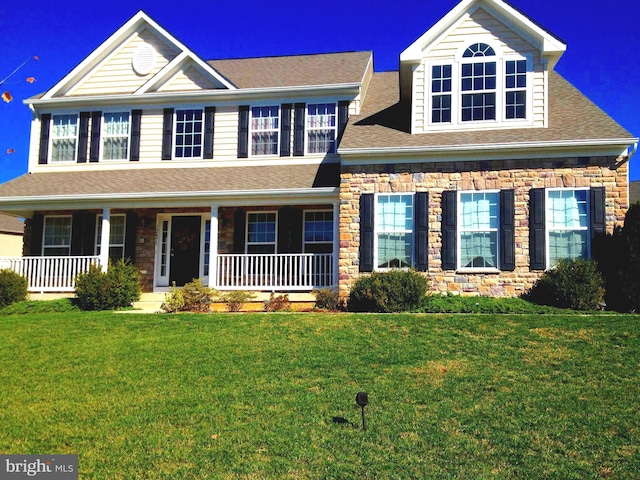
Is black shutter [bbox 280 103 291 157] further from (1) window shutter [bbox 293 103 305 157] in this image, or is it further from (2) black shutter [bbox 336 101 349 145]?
(2) black shutter [bbox 336 101 349 145]

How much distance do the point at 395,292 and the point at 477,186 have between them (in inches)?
127

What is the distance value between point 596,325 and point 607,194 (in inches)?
159

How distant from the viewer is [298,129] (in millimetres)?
17172

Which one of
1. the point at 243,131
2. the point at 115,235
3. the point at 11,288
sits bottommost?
the point at 11,288

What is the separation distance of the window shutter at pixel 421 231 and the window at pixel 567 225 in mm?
2640

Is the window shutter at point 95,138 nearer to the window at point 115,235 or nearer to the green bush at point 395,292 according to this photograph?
the window at point 115,235

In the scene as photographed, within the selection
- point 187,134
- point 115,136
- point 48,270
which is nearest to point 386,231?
point 187,134

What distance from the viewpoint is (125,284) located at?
15.2m

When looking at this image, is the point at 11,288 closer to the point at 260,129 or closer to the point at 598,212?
the point at 260,129

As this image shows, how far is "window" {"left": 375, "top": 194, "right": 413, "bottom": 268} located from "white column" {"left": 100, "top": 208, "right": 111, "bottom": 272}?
7176 millimetres

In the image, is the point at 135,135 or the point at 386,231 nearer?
the point at 386,231

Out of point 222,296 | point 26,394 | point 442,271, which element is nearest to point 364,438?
point 26,394

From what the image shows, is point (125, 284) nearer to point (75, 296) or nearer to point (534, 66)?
point (75, 296)

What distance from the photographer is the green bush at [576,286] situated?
1277cm
